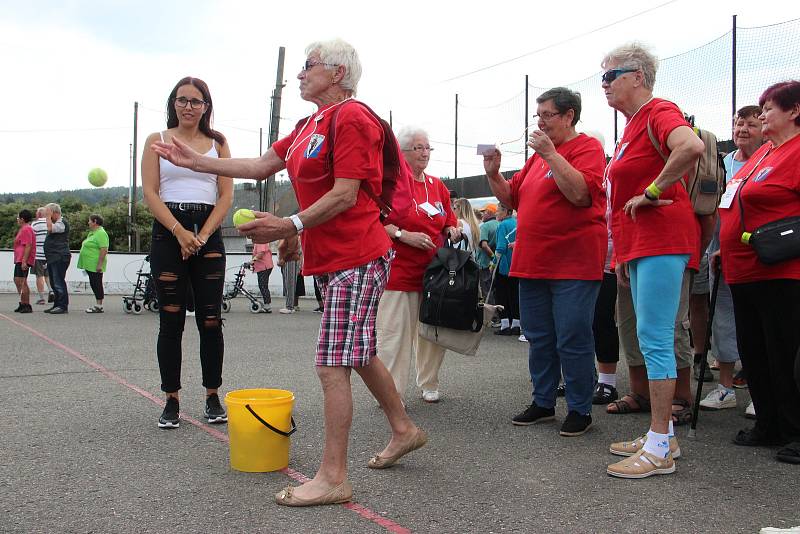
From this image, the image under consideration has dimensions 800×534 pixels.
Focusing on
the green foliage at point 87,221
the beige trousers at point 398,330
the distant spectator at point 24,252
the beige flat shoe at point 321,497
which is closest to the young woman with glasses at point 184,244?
the beige trousers at point 398,330

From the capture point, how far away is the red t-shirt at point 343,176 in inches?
116

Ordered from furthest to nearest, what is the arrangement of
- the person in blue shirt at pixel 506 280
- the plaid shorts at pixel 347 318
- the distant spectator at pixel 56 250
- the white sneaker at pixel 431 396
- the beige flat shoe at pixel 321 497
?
the distant spectator at pixel 56 250
the person in blue shirt at pixel 506 280
the white sneaker at pixel 431 396
the plaid shorts at pixel 347 318
the beige flat shoe at pixel 321 497

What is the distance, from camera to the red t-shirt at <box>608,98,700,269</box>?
349cm

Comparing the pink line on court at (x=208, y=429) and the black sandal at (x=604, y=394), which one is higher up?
the black sandal at (x=604, y=394)

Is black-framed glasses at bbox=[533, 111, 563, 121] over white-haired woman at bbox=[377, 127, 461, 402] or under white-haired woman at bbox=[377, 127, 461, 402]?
over

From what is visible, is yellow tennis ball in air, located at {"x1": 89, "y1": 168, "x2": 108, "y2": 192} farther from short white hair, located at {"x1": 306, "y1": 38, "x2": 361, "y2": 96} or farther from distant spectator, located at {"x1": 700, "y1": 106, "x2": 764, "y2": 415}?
short white hair, located at {"x1": 306, "y1": 38, "x2": 361, "y2": 96}

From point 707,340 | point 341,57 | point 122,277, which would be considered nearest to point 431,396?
point 707,340

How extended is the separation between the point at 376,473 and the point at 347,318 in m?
0.81

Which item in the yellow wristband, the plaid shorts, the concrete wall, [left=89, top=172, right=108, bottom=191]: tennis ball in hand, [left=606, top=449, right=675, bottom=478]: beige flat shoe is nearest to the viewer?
the plaid shorts

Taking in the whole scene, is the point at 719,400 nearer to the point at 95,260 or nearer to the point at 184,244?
the point at 184,244

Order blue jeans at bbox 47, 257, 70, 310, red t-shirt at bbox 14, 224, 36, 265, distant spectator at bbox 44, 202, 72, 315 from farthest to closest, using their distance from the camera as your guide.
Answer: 1. red t-shirt at bbox 14, 224, 36, 265
2. distant spectator at bbox 44, 202, 72, 315
3. blue jeans at bbox 47, 257, 70, 310

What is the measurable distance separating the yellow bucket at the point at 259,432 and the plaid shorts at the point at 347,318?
444mm

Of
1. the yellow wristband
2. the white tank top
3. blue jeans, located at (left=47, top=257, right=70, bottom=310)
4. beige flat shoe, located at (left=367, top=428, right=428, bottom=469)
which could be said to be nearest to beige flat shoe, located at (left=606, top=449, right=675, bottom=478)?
beige flat shoe, located at (left=367, top=428, right=428, bottom=469)

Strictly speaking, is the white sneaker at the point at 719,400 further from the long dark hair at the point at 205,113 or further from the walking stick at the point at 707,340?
the long dark hair at the point at 205,113
